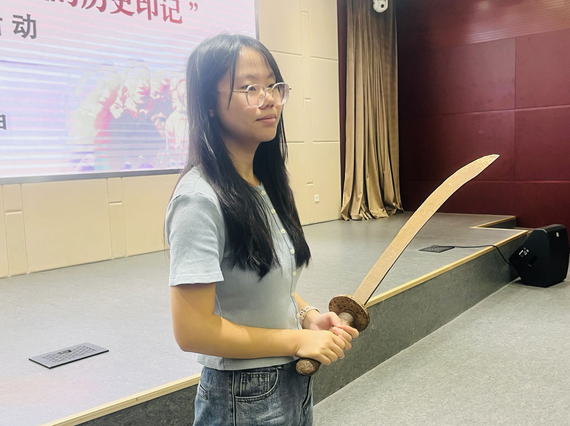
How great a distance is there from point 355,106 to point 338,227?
1.19 m

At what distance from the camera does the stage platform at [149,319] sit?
4.98 feet

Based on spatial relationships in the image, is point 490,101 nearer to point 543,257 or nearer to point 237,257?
point 543,257

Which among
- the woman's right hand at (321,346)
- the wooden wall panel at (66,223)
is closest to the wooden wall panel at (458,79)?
the wooden wall panel at (66,223)

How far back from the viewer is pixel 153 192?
373cm

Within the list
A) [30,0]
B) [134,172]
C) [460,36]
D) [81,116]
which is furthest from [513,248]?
[30,0]

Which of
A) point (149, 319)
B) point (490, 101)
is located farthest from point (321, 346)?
point (490, 101)

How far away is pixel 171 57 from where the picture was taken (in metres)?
3.72

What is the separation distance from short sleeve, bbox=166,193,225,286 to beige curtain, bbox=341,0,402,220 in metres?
4.51

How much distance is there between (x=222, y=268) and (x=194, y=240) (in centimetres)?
8

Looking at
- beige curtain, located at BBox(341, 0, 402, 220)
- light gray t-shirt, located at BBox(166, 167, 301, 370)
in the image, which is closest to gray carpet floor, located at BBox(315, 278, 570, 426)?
light gray t-shirt, located at BBox(166, 167, 301, 370)

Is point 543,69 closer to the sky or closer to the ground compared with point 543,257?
closer to the sky

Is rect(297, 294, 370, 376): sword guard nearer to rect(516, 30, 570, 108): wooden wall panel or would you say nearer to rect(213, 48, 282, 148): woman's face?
rect(213, 48, 282, 148): woman's face

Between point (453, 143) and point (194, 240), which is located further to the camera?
point (453, 143)

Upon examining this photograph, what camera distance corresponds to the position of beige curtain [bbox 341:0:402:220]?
510 cm
